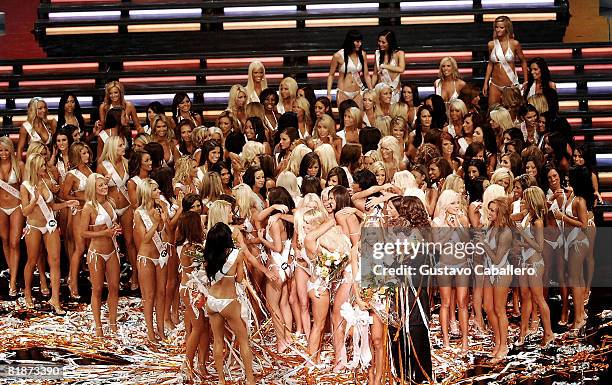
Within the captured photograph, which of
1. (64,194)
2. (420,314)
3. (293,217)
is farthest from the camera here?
(64,194)

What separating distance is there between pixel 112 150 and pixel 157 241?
1.53m

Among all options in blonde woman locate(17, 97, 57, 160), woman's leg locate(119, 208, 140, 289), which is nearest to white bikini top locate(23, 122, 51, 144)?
blonde woman locate(17, 97, 57, 160)

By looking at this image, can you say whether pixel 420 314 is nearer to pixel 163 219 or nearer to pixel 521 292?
pixel 521 292

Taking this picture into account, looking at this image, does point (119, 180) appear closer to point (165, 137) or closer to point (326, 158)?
point (165, 137)

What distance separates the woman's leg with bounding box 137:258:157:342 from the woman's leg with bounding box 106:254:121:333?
23cm

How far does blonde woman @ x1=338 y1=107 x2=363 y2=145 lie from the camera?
44.8 feet

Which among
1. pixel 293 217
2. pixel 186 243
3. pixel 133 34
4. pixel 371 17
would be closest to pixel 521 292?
pixel 293 217

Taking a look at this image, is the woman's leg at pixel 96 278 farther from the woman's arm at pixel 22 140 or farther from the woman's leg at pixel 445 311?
the woman's leg at pixel 445 311

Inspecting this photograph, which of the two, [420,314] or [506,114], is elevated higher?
[506,114]

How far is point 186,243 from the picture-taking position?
10633 mm

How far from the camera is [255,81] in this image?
14719 mm

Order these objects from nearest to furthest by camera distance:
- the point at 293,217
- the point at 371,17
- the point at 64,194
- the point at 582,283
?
the point at 293,217
the point at 582,283
the point at 64,194
the point at 371,17

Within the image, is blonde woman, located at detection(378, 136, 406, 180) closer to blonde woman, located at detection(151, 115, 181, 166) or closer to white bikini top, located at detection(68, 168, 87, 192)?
blonde woman, located at detection(151, 115, 181, 166)

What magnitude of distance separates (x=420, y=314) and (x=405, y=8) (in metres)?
8.09
